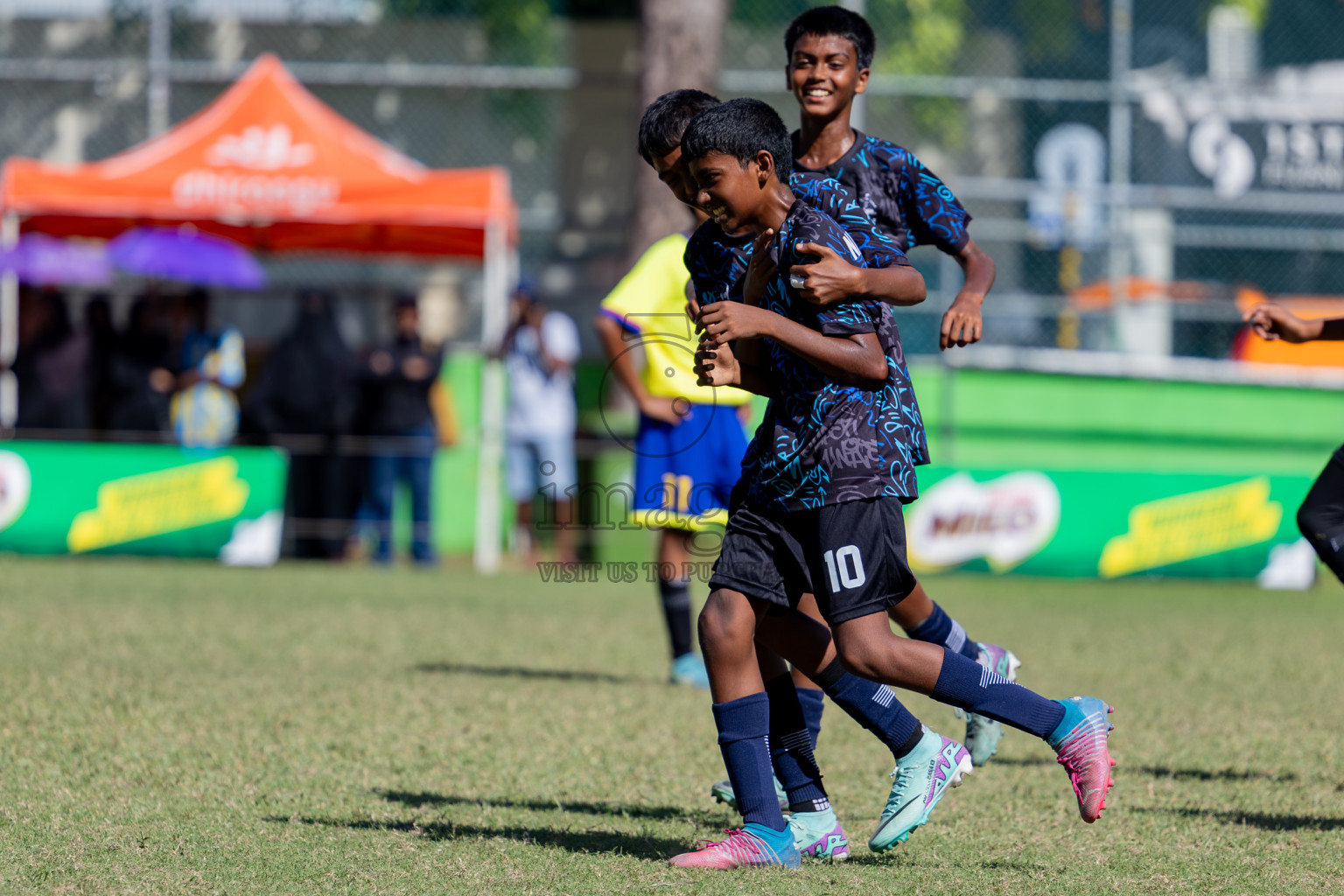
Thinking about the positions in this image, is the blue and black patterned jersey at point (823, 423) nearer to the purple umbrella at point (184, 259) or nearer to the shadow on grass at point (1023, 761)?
the shadow on grass at point (1023, 761)

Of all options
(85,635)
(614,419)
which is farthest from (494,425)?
(85,635)

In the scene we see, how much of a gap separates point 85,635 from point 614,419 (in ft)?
20.5

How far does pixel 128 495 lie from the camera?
1194 cm

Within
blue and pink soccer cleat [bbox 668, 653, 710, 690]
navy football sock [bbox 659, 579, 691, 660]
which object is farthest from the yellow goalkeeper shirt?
blue and pink soccer cleat [bbox 668, 653, 710, 690]

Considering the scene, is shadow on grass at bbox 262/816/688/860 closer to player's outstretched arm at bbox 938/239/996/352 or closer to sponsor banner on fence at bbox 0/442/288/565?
player's outstretched arm at bbox 938/239/996/352

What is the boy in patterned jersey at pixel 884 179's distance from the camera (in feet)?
15.0

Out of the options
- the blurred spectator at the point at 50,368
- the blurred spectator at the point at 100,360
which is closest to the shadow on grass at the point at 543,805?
the blurred spectator at the point at 50,368

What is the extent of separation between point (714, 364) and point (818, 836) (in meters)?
1.26

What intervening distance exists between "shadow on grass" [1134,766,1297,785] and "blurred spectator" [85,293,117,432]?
1015 cm

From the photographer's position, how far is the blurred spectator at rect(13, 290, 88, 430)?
12.8 m

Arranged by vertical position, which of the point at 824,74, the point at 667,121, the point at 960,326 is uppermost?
the point at 824,74

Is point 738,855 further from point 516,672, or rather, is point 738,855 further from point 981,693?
point 516,672

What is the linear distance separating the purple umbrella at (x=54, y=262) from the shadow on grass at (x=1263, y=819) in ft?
33.3

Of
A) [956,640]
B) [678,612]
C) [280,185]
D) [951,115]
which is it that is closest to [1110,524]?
[678,612]
